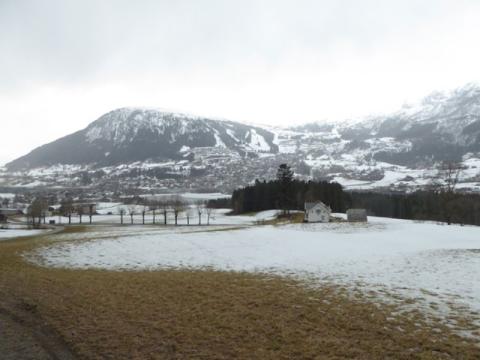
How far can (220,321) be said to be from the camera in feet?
42.0

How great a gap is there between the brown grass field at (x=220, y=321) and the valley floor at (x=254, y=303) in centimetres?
5

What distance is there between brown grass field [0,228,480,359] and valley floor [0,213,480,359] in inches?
1.8

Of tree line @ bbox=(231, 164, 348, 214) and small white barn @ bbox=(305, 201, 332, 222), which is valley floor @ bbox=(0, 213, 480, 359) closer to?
small white barn @ bbox=(305, 201, 332, 222)

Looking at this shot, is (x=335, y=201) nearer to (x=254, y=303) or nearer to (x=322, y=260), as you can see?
(x=322, y=260)

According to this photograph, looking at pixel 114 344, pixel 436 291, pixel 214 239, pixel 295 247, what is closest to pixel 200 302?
pixel 114 344

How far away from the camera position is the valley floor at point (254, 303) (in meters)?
10.6

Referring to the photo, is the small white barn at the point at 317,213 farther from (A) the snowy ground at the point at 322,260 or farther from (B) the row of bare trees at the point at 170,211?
(A) the snowy ground at the point at 322,260

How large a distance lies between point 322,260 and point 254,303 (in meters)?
14.2

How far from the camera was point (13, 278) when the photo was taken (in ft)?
68.0

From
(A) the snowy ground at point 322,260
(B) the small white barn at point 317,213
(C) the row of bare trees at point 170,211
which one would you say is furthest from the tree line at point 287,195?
(A) the snowy ground at point 322,260

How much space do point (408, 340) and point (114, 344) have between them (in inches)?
352

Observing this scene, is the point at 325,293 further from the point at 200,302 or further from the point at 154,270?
the point at 154,270

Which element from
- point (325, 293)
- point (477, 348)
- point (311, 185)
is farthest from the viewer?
point (311, 185)

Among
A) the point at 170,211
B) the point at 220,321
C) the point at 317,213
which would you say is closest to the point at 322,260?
the point at 220,321
